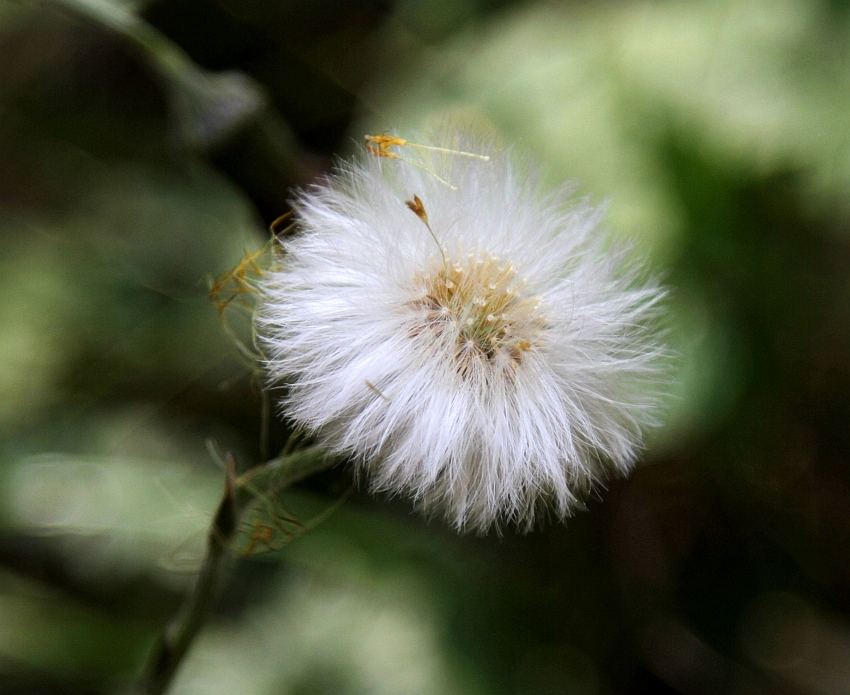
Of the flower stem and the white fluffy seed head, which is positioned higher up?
the white fluffy seed head

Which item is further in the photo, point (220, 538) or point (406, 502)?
point (406, 502)

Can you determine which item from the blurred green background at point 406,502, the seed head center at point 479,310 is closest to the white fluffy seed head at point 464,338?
the seed head center at point 479,310

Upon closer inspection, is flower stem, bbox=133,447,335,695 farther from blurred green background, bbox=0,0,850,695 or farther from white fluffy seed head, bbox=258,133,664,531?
blurred green background, bbox=0,0,850,695

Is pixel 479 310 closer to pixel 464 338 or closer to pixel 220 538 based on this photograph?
pixel 464 338

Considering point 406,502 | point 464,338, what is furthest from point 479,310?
point 406,502

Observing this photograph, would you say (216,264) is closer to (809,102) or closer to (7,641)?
(7,641)

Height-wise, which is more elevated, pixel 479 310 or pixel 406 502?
pixel 479 310

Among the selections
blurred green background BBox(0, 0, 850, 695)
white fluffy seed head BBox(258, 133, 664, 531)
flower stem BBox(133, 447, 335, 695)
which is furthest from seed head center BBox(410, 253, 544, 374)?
blurred green background BBox(0, 0, 850, 695)
